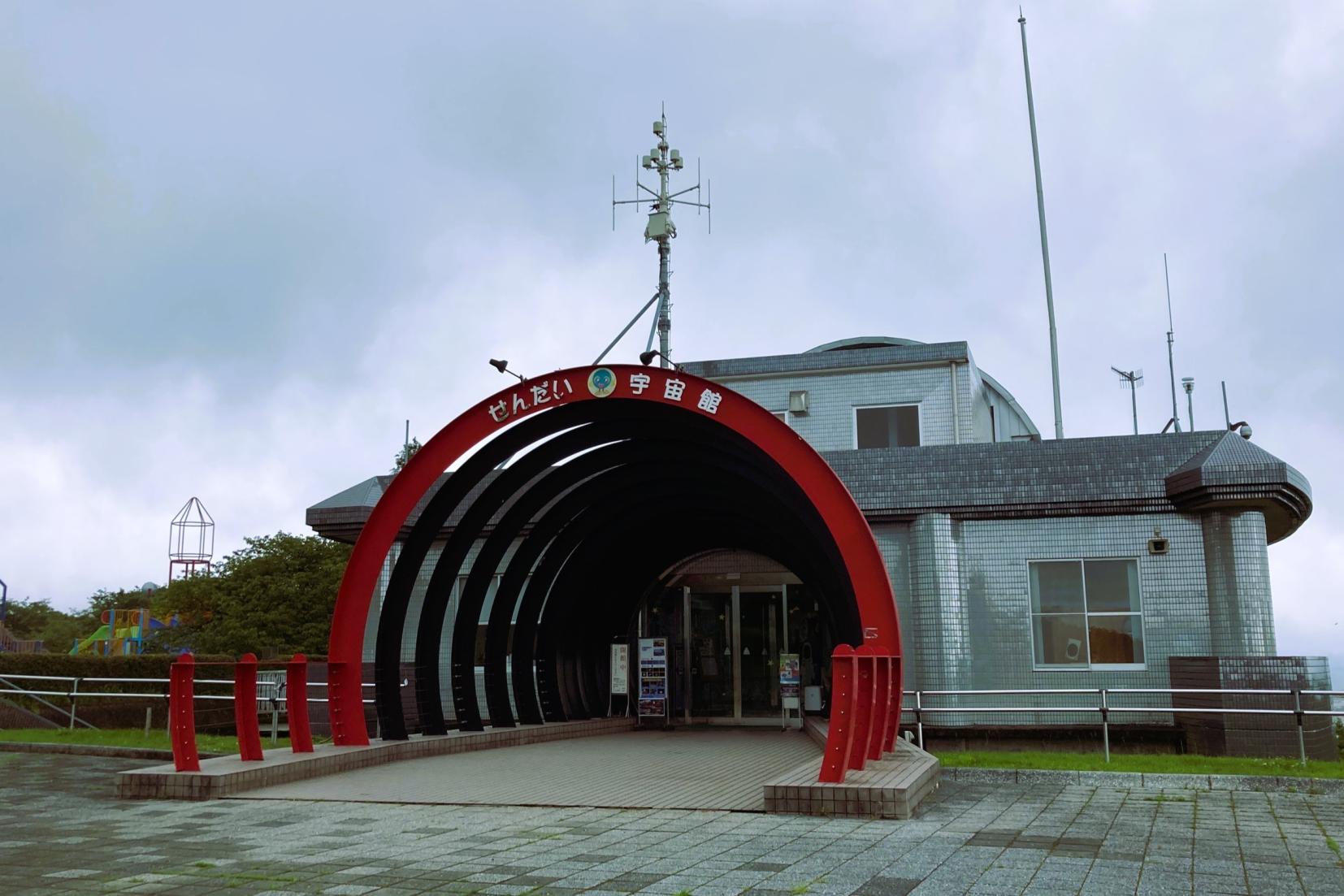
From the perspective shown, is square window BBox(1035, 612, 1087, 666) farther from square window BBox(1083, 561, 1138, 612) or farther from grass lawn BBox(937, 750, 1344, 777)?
grass lawn BBox(937, 750, 1344, 777)

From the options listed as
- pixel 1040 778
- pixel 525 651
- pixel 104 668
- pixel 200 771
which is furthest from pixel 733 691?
pixel 104 668

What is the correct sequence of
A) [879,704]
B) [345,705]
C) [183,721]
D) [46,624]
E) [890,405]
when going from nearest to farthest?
1. [183,721]
2. [879,704]
3. [345,705]
4. [890,405]
5. [46,624]

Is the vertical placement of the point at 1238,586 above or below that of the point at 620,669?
above

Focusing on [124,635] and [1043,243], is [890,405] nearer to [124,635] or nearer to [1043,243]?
[1043,243]

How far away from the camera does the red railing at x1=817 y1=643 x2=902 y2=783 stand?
25.7 feet

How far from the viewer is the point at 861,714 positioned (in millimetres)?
8109

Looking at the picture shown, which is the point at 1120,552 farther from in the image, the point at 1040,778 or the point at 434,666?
the point at 434,666

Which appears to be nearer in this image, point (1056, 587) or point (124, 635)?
point (1056, 587)

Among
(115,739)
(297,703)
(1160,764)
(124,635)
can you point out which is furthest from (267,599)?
(1160,764)

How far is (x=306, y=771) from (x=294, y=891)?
476cm

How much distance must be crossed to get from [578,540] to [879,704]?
6.32 metres

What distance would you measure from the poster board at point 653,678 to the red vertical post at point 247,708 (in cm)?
756

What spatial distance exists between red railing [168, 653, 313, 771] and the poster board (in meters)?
6.77

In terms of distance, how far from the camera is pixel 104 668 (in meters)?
19.9
